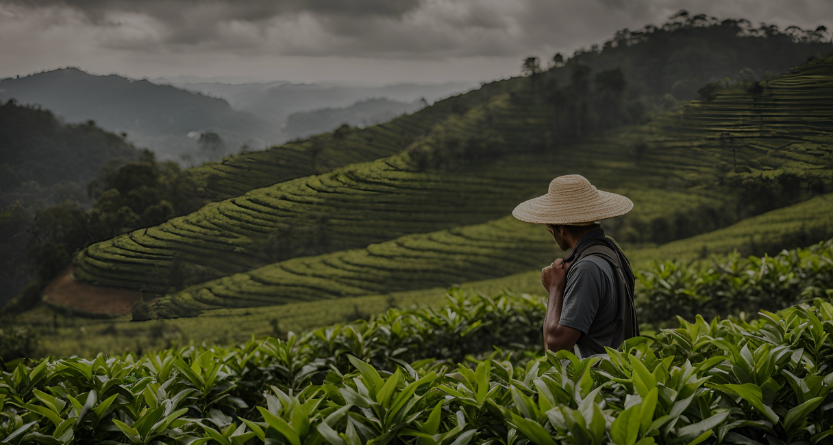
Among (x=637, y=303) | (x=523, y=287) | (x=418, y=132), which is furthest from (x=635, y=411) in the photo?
(x=418, y=132)

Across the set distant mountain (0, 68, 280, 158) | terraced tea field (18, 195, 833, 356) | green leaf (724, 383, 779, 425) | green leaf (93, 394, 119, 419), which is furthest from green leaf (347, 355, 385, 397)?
distant mountain (0, 68, 280, 158)

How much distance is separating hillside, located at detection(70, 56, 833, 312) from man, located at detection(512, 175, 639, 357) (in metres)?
4.52

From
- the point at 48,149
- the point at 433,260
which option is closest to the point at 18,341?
the point at 48,149

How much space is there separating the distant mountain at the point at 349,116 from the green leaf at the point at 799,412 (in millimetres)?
6784

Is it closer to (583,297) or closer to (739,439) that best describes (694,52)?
(583,297)

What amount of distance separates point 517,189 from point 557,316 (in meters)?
7.09

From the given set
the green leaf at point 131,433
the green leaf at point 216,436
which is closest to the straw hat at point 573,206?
the green leaf at point 216,436

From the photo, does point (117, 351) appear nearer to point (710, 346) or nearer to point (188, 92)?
point (188, 92)

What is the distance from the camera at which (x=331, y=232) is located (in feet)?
22.0

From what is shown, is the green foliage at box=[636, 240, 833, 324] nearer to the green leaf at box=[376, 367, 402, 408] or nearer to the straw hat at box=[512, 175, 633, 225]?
the straw hat at box=[512, 175, 633, 225]

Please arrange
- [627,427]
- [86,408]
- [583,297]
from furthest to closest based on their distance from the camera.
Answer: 1. [583,297]
2. [86,408]
3. [627,427]

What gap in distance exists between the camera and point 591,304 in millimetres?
1646

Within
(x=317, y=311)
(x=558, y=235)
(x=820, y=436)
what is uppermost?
(x=558, y=235)

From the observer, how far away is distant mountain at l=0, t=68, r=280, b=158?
669 cm
